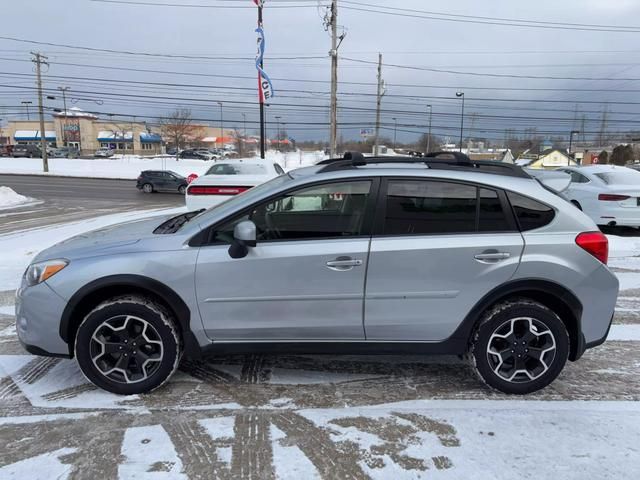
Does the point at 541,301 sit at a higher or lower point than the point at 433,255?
lower

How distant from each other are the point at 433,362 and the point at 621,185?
8.32m

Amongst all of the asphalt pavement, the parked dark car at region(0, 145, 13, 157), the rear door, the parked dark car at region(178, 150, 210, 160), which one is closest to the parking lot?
the rear door

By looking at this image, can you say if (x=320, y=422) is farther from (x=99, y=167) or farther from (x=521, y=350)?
(x=99, y=167)

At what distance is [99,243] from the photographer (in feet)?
10.9

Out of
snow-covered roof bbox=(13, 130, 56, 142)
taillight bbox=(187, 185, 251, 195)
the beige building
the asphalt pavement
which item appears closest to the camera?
taillight bbox=(187, 185, 251, 195)

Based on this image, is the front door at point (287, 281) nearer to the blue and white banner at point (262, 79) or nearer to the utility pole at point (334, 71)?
the blue and white banner at point (262, 79)

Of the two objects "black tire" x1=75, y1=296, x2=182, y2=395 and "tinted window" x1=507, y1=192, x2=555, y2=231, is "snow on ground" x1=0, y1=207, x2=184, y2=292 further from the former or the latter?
"tinted window" x1=507, y1=192, x2=555, y2=231

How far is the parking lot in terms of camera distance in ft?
8.32

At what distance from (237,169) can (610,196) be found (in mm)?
8149

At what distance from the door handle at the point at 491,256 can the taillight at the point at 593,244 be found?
518 millimetres

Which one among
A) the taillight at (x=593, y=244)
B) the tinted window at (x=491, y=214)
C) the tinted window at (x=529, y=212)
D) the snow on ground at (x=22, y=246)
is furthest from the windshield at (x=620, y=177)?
the snow on ground at (x=22, y=246)

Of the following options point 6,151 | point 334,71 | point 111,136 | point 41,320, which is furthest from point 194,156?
point 41,320

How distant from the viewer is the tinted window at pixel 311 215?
3.21m

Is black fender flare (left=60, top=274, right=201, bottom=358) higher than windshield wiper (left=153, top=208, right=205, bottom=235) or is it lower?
lower
